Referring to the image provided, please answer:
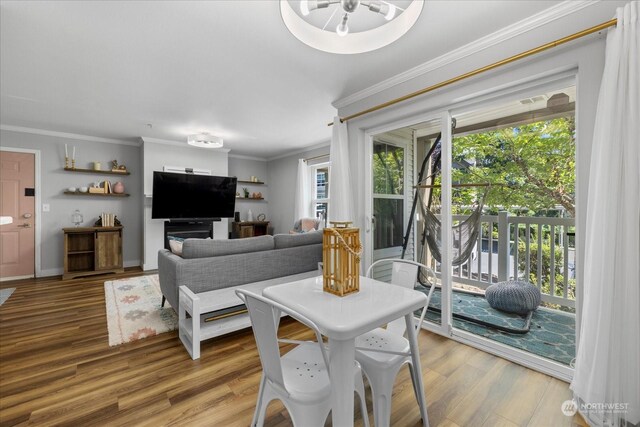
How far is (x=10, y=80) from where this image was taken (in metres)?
2.64

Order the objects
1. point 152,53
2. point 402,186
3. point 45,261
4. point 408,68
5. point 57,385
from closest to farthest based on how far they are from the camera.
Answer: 1. point 57,385
2. point 152,53
3. point 408,68
4. point 402,186
5. point 45,261

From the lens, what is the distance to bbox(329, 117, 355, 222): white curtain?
116 inches

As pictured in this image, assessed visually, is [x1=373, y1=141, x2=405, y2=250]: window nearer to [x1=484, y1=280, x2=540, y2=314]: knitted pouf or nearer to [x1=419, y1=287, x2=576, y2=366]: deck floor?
[x1=419, y1=287, x2=576, y2=366]: deck floor

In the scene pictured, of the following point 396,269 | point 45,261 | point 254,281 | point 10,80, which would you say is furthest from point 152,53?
point 45,261

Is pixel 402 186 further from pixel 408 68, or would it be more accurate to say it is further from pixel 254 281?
pixel 254 281

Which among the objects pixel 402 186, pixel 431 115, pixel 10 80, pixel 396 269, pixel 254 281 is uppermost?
pixel 10 80

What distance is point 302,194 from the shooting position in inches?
222

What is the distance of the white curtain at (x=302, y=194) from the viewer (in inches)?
221

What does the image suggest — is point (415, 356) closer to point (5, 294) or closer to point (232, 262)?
point (232, 262)

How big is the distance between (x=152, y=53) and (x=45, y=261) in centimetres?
428

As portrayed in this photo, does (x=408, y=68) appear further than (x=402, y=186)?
No

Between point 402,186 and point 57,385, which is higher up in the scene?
point 402,186

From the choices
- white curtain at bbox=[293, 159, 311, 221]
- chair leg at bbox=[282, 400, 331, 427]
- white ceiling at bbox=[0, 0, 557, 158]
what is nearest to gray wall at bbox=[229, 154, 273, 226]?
white curtain at bbox=[293, 159, 311, 221]

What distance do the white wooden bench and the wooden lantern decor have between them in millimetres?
1188
